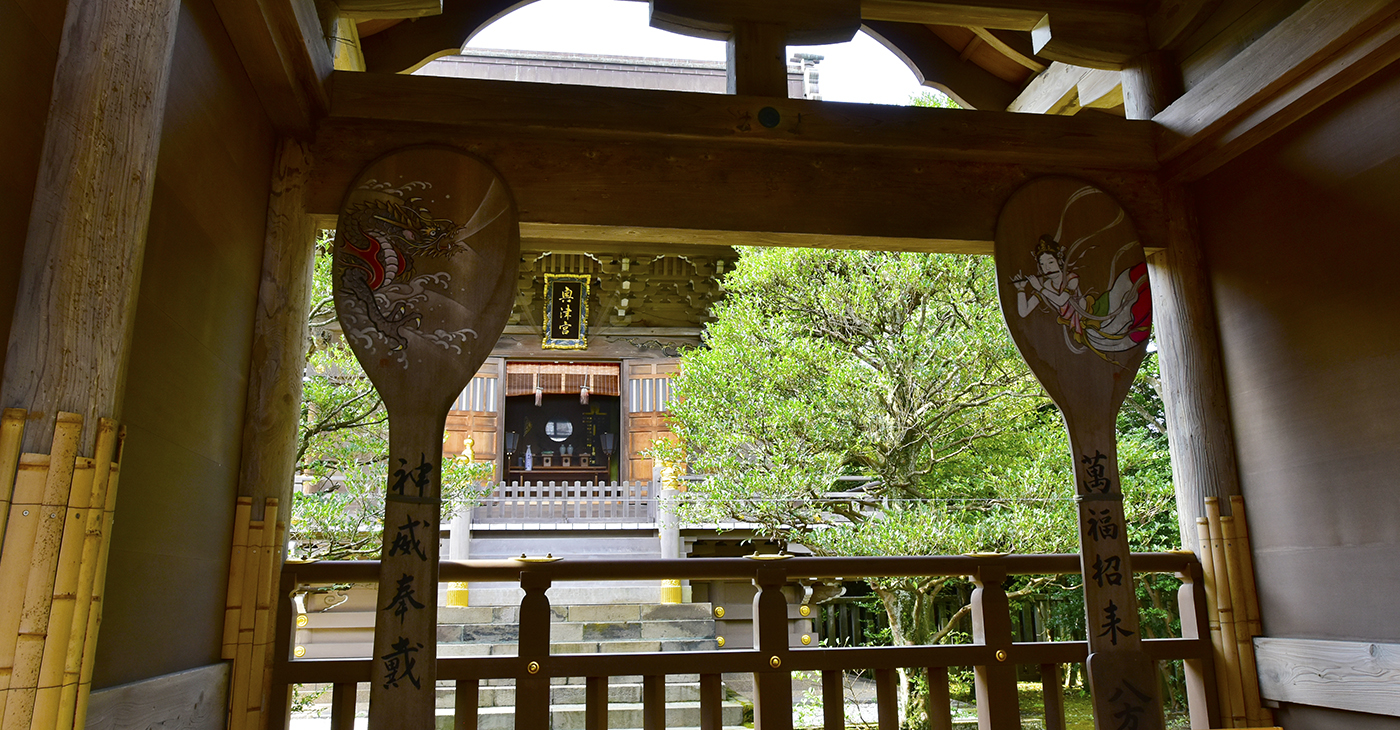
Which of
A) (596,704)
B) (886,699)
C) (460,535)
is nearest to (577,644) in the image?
(460,535)

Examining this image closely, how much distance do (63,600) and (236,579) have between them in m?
0.95

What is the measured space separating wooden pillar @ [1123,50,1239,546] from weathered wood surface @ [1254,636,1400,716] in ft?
1.31

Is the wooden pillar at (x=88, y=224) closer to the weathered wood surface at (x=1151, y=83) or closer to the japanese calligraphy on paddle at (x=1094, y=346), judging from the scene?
the japanese calligraphy on paddle at (x=1094, y=346)

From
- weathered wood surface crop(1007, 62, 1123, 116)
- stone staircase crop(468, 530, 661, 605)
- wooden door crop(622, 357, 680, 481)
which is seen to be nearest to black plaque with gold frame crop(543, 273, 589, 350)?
wooden door crop(622, 357, 680, 481)

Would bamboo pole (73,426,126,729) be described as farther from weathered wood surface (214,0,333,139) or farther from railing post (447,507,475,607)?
railing post (447,507,475,607)

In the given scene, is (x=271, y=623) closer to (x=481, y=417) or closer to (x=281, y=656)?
(x=281, y=656)

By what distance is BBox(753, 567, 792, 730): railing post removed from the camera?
2.43m

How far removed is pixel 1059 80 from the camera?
3473 mm

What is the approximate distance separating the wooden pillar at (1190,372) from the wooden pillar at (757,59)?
4.53ft

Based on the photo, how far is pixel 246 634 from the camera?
2.18 m

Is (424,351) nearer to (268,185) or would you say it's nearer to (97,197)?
(268,185)

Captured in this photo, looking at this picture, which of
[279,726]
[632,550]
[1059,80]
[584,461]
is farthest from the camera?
[584,461]

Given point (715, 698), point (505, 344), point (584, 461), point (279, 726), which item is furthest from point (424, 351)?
point (584, 461)

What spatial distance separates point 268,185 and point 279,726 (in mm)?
1444
